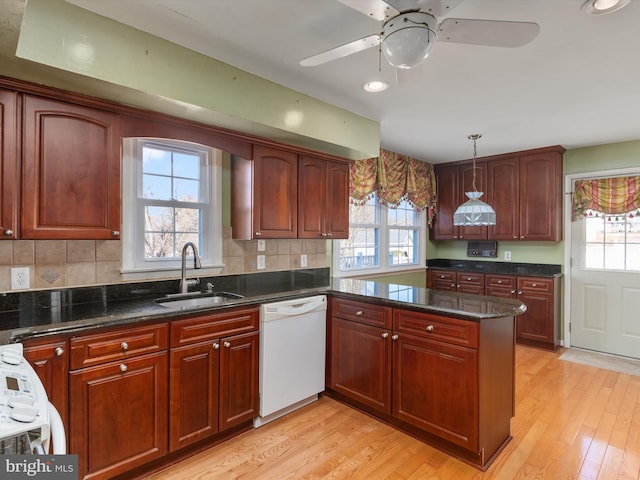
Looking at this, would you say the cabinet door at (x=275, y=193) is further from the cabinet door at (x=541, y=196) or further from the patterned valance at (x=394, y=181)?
the cabinet door at (x=541, y=196)

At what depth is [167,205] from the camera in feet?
8.52

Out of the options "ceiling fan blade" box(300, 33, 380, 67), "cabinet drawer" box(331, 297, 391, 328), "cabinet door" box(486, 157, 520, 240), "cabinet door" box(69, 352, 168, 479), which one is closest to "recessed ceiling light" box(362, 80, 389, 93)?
"ceiling fan blade" box(300, 33, 380, 67)

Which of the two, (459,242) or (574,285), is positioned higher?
(459,242)

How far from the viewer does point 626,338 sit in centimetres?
387

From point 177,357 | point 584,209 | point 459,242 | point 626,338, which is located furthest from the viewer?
point 459,242

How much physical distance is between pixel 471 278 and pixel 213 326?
12.0 feet

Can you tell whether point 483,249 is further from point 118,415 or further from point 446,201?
point 118,415

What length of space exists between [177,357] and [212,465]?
0.68 metres

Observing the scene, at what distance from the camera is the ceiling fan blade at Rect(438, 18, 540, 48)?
133 cm

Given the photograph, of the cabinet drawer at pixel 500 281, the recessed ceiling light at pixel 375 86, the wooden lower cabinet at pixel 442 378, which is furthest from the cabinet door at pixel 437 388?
the cabinet drawer at pixel 500 281

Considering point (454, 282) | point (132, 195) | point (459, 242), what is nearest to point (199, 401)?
point (132, 195)

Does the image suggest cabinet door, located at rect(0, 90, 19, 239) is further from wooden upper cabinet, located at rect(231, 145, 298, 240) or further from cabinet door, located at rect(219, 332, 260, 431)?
wooden upper cabinet, located at rect(231, 145, 298, 240)

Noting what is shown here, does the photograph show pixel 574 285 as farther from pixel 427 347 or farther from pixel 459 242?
pixel 427 347

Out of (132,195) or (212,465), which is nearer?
(212,465)
